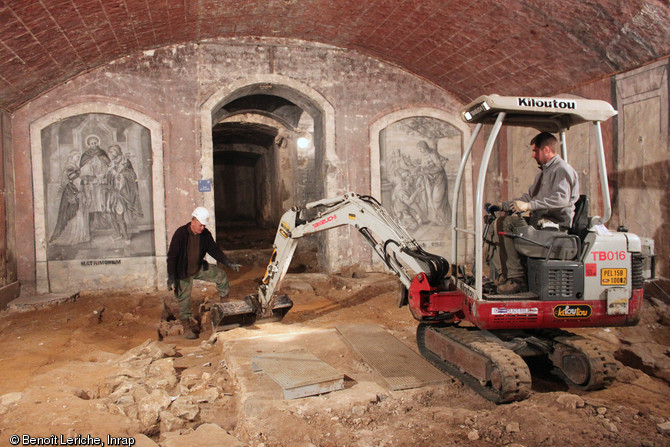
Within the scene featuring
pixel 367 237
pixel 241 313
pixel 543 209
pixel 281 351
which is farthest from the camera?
pixel 241 313

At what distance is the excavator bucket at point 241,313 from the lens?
5.79 m

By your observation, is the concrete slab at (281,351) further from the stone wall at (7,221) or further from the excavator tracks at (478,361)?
the stone wall at (7,221)

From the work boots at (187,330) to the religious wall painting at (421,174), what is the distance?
4526mm

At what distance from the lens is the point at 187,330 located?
631 centimetres

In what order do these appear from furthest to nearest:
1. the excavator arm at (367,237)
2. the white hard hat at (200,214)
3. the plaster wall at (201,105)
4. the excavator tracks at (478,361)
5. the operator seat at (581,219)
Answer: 1. the plaster wall at (201,105)
2. the white hard hat at (200,214)
3. the excavator arm at (367,237)
4. the operator seat at (581,219)
5. the excavator tracks at (478,361)

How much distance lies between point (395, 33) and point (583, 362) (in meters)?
5.99

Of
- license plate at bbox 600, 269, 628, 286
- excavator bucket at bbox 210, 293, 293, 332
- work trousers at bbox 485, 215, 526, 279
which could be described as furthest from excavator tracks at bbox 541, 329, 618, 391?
excavator bucket at bbox 210, 293, 293, 332

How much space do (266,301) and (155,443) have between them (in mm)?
2712

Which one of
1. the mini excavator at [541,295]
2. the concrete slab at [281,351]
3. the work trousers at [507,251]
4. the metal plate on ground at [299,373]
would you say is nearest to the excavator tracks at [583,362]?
the mini excavator at [541,295]

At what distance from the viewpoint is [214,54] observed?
8.53 meters

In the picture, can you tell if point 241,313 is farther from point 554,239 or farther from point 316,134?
point 316,134

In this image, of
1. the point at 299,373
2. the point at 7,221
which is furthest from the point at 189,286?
the point at 7,221

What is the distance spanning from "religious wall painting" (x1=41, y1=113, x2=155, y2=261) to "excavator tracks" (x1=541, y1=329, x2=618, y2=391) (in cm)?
679

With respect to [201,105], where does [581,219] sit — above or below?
below
